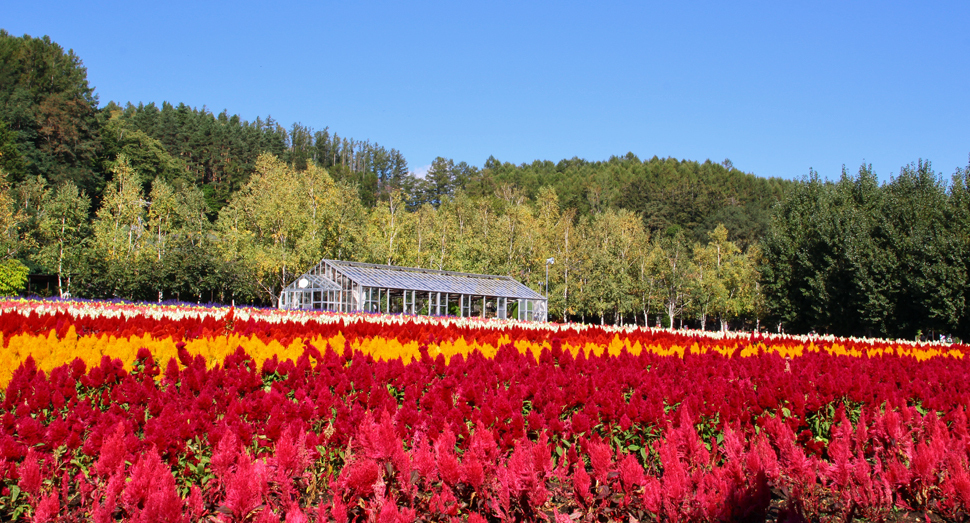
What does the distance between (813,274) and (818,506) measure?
116ft

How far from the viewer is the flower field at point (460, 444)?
3312 mm

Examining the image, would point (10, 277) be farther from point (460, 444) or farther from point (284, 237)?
point (460, 444)

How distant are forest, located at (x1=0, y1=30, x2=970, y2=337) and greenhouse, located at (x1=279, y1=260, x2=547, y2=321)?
23.2 feet

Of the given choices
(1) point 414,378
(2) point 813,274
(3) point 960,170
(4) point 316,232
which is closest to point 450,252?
(4) point 316,232

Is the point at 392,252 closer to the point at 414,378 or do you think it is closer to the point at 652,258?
the point at 652,258


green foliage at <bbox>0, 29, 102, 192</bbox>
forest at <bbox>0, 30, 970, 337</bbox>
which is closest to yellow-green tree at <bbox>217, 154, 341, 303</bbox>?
forest at <bbox>0, 30, 970, 337</bbox>

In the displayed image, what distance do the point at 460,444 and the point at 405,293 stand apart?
29.2m

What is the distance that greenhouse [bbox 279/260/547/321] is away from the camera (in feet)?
105

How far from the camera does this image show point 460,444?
15.9 ft

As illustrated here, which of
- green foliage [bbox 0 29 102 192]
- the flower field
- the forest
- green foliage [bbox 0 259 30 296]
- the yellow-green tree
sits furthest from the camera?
green foliage [bbox 0 29 102 192]

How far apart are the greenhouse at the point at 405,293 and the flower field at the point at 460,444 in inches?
928

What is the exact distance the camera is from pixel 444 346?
10.4 m

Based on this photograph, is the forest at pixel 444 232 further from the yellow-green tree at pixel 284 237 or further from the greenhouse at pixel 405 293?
the greenhouse at pixel 405 293

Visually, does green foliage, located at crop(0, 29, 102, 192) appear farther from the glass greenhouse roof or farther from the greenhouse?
the glass greenhouse roof
